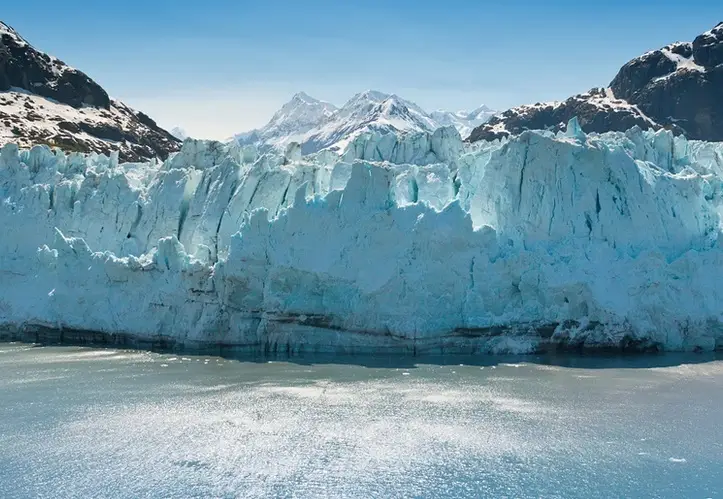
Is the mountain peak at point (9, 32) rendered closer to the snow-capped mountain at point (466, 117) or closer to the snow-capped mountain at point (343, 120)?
the snow-capped mountain at point (343, 120)

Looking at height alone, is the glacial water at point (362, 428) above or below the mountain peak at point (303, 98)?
below

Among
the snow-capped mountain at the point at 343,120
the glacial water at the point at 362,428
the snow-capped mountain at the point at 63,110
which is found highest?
the snow-capped mountain at the point at 343,120

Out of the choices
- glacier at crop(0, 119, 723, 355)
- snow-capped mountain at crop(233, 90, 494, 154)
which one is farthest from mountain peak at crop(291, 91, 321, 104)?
glacier at crop(0, 119, 723, 355)

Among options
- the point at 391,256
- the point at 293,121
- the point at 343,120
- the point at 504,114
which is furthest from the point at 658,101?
the point at 293,121

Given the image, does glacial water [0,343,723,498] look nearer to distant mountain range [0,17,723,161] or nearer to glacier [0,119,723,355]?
glacier [0,119,723,355]

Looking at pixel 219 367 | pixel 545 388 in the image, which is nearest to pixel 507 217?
pixel 545 388

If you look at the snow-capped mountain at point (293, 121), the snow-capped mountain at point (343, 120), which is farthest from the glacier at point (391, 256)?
the snow-capped mountain at point (293, 121)
